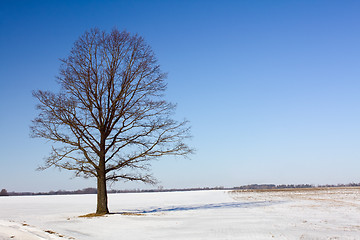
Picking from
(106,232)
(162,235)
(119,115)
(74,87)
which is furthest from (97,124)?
(162,235)

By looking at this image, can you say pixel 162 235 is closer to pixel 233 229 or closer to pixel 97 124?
pixel 233 229

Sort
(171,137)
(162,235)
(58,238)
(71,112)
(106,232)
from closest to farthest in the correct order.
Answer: (58,238) → (162,235) → (106,232) → (71,112) → (171,137)

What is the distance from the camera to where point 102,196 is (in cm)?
2030

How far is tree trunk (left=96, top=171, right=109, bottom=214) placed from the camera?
20.1m

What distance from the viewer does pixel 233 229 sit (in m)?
13.3

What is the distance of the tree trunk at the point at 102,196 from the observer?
20.1 m

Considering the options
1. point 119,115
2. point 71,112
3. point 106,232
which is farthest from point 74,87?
point 106,232

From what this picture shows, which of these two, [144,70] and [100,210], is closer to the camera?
[100,210]

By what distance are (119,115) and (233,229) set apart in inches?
434

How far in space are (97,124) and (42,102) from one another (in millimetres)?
3649

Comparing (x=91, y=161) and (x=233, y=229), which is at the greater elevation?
(x=91, y=161)

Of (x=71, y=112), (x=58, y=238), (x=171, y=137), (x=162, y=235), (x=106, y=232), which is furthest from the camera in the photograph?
(x=171, y=137)

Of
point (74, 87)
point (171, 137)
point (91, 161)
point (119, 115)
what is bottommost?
point (91, 161)

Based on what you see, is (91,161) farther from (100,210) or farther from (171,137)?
(171,137)
